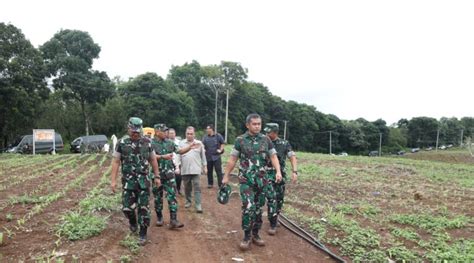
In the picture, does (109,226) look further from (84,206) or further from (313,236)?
(313,236)

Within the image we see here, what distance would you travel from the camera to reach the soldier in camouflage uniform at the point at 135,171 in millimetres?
5203

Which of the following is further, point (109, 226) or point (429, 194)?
point (429, 194)

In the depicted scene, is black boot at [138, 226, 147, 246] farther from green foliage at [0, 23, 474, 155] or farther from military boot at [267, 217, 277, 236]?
green foliage at [0, 23, 474, 155]

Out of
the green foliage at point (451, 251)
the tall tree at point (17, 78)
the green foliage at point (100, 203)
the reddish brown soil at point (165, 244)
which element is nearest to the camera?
the reddish brown soil at point (165, 244)

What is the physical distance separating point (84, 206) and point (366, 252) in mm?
5125

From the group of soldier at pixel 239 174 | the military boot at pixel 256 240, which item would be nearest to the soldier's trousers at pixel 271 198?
the group of soldier at pixel 239 174

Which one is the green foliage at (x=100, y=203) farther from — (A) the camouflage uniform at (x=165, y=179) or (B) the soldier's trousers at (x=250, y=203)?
(B) the soldier's trousers at (x=250, y=203)

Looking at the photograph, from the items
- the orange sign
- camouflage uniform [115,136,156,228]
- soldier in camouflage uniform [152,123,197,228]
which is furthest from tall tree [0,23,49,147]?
camouflage uniform [115,136,156,228]

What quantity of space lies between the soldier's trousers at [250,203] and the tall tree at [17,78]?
2416cm

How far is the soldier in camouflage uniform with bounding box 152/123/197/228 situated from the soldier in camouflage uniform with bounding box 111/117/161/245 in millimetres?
635

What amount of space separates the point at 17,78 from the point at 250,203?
25.1m

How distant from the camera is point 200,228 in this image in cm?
627

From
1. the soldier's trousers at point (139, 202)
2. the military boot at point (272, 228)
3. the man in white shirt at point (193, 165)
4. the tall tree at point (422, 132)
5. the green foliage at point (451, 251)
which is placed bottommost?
the green foliage at point (451, 251)

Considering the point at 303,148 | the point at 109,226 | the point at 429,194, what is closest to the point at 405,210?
the point at 429,194
